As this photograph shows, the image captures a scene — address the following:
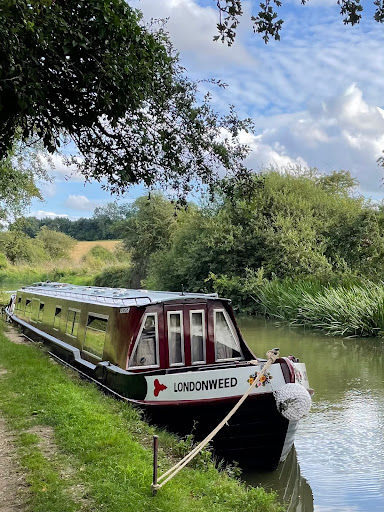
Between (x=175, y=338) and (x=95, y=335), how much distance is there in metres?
1.98

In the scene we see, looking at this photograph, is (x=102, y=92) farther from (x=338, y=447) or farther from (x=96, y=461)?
(x=338, y=447)

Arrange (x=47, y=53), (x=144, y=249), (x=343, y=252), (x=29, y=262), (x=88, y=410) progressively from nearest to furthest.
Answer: (x=47, y=53) → (x=88, y=410) → (x=343, y=252) → (x=144, y=249) → (x=29, y=262)

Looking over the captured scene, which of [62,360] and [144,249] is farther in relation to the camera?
[144,249]

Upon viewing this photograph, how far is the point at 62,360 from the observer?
10.4 m

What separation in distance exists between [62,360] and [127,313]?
11.0ft

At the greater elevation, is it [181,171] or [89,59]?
[89,59]

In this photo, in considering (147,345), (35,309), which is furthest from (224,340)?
(35,309)

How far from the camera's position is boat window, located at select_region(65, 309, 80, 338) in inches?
402

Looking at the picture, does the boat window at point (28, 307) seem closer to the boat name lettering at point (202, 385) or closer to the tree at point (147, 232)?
the boat name lettering at point (202, 385)

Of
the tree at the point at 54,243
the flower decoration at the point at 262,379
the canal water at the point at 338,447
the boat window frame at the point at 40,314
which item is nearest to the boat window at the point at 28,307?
the boat window frame at the point at 40,314

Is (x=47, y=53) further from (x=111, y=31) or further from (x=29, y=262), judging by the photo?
(x=29, y=262)

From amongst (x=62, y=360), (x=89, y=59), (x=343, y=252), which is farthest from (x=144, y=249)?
(x=89, y=59)

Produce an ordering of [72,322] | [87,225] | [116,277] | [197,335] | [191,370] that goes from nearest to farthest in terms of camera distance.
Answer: [191,370] < [197,335] < [72,322] < [116,277] < [87,225]

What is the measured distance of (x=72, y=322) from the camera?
34.3ft
